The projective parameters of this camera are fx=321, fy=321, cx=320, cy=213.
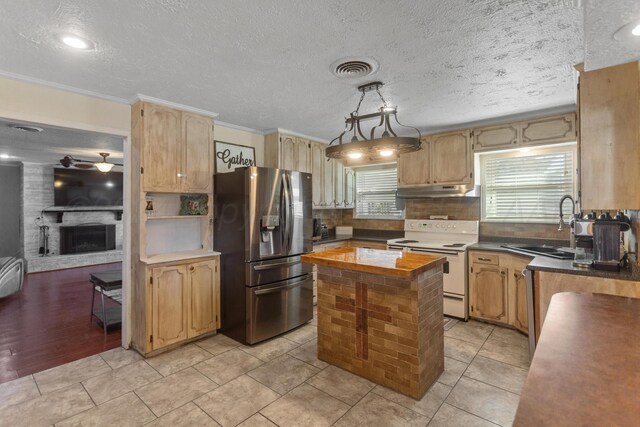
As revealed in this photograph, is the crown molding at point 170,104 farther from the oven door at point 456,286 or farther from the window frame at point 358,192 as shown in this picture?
the oven door at point 456,286

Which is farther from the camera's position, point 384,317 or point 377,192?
point 377,192

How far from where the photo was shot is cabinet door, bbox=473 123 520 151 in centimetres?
379

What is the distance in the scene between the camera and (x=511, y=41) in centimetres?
203

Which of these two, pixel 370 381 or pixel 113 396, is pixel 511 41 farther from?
pixel 113 396

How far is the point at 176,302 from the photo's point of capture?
3.17m

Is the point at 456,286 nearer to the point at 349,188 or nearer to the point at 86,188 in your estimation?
the point at 349,188

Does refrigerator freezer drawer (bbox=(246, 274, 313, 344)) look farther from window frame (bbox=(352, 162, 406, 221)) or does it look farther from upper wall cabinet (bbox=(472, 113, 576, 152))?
upper wall cabinet (bbox=(472, 113, 576, 152))

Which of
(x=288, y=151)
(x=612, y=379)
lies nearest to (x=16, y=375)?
(x=288, y=151)

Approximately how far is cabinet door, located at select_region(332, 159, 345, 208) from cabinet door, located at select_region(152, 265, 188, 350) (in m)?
2.65

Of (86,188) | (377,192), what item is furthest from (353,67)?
(86,188)

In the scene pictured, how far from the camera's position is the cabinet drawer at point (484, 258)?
363 centimetres

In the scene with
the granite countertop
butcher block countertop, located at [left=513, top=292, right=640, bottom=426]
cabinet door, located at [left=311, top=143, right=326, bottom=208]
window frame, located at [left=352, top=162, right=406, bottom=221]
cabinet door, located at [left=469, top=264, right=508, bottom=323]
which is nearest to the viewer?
butcher block countertop, located at [left=513, top=292, right=640, bottom=426]

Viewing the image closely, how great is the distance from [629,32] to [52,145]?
22.5 ft

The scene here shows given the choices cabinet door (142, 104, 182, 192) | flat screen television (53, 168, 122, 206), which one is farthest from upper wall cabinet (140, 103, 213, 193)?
flat screen television (53, 168, 122, 206)
